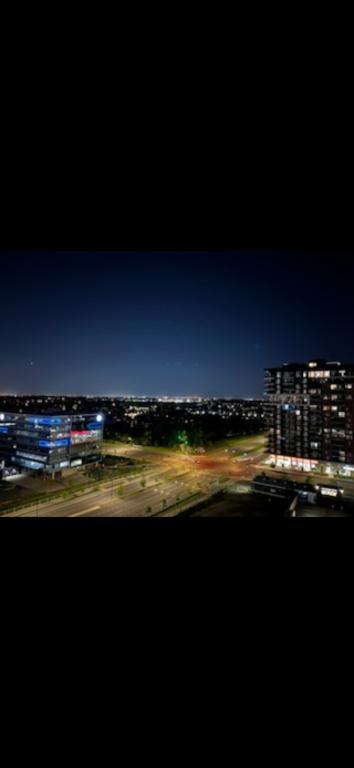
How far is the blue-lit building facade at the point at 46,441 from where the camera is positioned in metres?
16.5

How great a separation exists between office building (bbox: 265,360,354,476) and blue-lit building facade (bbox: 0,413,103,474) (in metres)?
10.6

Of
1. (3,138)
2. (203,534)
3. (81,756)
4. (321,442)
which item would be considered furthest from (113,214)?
(321,442)

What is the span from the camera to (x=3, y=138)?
0.94 m

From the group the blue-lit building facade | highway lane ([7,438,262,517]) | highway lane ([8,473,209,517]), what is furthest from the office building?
the blue-lit building facade

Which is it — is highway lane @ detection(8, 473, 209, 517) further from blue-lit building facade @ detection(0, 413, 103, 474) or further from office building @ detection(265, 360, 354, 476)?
office building @ detection(265, 360, 354, 476)

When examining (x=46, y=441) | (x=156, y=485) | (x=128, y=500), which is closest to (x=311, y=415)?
(x=156, y=485)

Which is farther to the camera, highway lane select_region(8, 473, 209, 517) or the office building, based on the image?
the office building

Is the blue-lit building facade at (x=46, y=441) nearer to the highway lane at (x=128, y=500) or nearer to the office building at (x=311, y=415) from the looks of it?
the highway lane at (x=128, y=500)

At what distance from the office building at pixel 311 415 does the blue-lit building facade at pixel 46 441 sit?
10.6 metres

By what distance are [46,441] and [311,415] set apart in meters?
13.7

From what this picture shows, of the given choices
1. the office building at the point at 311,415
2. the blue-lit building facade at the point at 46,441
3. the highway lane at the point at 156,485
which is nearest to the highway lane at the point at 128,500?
the highway lane at the point at 156,485

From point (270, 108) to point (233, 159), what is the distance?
159 mm

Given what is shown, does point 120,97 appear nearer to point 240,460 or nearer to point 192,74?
A: point 192,74

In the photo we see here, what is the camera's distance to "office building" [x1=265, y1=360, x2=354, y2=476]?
16375mm
